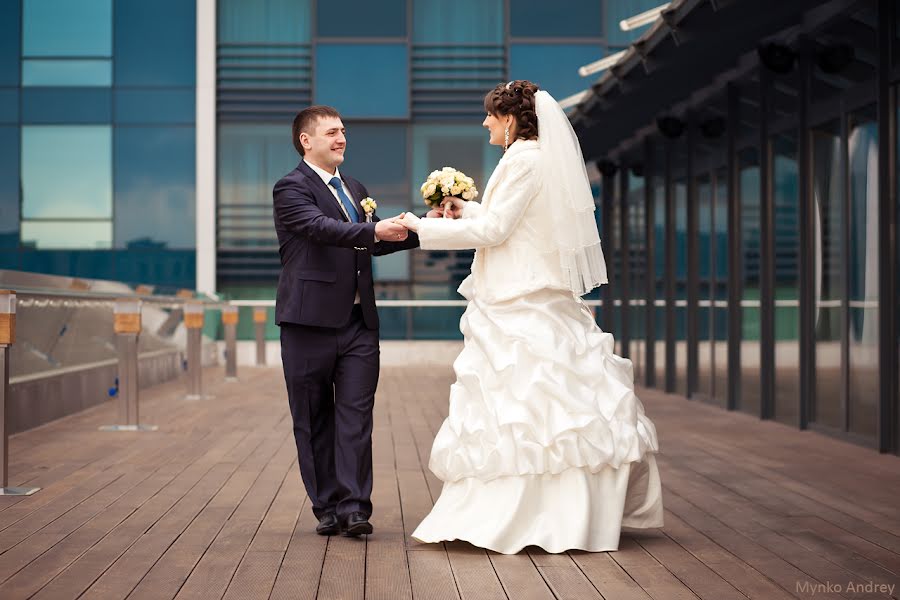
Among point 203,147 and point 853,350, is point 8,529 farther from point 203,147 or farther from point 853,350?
point 203,147

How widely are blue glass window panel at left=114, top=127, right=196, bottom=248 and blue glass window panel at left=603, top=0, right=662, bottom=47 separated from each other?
23.5 ft

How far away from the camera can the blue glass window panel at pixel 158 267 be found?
20.7 meters

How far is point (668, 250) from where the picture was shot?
45.2 feet

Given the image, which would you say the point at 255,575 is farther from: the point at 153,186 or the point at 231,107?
the point at 231,107

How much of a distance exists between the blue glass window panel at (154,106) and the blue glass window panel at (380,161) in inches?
107

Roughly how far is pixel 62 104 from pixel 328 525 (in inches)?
666

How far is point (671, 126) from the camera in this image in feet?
41.2

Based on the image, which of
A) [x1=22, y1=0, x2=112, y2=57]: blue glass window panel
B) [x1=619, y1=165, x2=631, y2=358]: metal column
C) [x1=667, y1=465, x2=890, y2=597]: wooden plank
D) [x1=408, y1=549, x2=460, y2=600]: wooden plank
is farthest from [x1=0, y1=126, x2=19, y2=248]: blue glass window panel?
[x1=408, y1=549, x2=460, y2=600]: wooden plank

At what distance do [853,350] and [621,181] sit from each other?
7.78m

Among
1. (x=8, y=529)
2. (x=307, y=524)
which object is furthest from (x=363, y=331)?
(x=8, y=529)

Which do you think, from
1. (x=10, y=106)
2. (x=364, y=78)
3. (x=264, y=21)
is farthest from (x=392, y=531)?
(x=10, y=106)

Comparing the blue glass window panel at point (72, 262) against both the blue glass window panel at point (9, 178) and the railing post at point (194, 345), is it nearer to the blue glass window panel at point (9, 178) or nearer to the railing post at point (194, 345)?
the blue glass window panel at point (9, 178)

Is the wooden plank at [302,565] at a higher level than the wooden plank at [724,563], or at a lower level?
lower

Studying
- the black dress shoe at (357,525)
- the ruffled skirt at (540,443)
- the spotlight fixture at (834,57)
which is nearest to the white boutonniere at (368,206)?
the ruffled skirt at (540,443)
